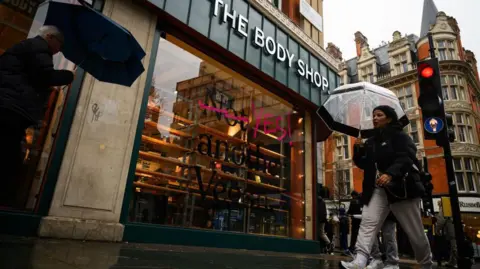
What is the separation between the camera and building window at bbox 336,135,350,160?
107 feet

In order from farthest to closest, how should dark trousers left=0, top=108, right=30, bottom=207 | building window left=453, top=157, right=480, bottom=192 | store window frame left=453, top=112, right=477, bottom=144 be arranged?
store window frame left=453, top=112, right=477, bottom=144, building window left=453, top=157, right=480, bottom=192, dark trousers left=0, top=108, right=30, bottom=207

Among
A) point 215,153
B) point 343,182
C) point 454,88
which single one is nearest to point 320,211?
point 215,153

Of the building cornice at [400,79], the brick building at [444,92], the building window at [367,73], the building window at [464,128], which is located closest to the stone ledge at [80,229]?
the brick building at [444,92]

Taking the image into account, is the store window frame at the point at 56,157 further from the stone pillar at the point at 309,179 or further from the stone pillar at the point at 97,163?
the stone pillar at the point at 309,179

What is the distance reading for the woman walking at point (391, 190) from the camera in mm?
3385

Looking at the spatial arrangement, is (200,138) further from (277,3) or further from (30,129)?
(277,3)

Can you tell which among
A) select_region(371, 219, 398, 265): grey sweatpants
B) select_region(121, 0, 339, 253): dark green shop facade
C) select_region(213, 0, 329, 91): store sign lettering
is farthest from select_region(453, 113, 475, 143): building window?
select_region(371, 219, 398, 265): grey sweatpants

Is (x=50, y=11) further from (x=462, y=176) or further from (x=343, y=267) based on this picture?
(x=462, y=176)

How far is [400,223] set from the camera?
11.5 ft

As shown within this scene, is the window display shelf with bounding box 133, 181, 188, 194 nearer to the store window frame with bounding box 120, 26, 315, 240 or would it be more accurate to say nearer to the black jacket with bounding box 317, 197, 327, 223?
the store window frame with bounding box 120, 26, 315, 240

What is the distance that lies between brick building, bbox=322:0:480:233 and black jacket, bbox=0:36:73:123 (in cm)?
2719

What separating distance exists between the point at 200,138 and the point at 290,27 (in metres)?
→ 4.80

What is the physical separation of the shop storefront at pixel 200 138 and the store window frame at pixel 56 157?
1.9 inches

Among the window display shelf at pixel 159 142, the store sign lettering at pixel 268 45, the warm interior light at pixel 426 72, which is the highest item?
the store sign lettering at pixel 268 45
